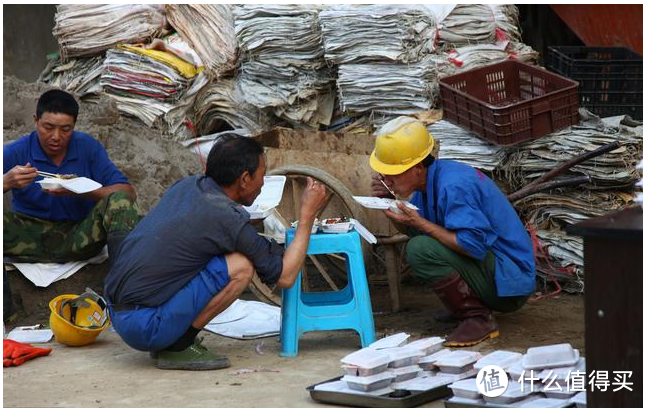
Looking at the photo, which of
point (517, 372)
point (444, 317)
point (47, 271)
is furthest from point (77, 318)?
point (517, 372)

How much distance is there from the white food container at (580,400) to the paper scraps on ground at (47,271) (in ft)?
11.4

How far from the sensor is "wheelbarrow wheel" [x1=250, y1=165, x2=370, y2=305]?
6012 millimetres

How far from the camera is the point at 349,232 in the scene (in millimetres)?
5168

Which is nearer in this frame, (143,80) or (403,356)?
(403,356)

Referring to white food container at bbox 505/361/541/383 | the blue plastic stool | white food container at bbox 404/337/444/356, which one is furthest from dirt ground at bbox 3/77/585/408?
white food container at bbox 505/361/541/383

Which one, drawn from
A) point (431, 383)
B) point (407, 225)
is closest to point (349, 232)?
point (407, 225)

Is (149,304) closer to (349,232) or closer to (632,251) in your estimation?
(349,232)

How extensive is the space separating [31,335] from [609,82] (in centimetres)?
447

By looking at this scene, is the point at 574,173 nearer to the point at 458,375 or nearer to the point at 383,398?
the point at 458,375

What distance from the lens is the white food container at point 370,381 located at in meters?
4.12

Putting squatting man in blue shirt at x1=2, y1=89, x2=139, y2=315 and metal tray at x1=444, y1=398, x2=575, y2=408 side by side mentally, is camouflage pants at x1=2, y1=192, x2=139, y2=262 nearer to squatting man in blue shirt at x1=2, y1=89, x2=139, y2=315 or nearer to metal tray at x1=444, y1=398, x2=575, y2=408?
squatting man in blue shirt at x1=2, y1=89, x2=139, y2=315

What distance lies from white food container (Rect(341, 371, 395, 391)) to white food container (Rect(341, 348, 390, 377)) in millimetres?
24

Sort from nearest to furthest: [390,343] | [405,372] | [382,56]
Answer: [405,372]
[390,343]
[382,56]

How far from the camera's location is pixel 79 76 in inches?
317
